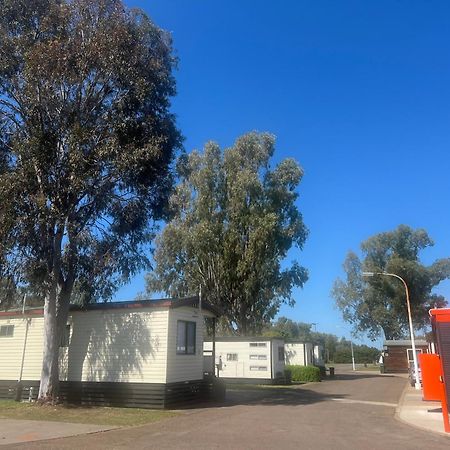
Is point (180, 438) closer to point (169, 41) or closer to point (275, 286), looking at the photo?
point (169, 41)

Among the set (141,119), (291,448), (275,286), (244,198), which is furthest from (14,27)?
(275,286)

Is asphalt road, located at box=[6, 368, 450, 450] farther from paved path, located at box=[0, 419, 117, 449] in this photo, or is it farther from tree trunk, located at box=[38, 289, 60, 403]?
tree trunk, located at box=[38, 289, 60, 403]

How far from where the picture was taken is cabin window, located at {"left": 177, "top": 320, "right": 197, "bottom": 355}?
19541 millimetres

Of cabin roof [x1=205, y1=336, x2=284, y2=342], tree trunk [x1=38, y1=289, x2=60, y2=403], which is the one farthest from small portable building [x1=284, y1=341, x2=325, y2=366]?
tree trunk [x1=38, y1=289, x2=60, y2=403]

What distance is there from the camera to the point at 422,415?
16266mm

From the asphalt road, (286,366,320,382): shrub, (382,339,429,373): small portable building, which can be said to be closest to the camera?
the asphalt road

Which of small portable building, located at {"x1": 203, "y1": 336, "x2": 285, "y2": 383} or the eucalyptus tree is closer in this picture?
the eucalyptus tree

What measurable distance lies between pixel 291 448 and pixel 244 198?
1054 inches

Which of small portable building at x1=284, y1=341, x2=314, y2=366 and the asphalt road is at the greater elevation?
small portable building at x1=284, y1=341, x2=314, y2=366

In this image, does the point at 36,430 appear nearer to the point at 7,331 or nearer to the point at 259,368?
the point at 7,331

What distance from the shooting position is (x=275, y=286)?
37.8m

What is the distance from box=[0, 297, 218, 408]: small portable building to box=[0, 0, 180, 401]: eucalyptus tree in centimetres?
123

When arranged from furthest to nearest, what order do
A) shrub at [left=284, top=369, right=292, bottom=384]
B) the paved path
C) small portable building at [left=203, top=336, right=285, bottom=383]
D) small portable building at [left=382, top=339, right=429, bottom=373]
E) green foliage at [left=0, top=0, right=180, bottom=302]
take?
small portable building at [left=382, top=339, right=429, bottom=373], shrub at [left=284, top=369, right=292, bottom=384], small portable building at [left=203, top=336, right=285, bottom=383], green foliage at [left=0, top=0, right=180, bottom=302], the paved path

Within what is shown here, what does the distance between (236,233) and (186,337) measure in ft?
55.1
